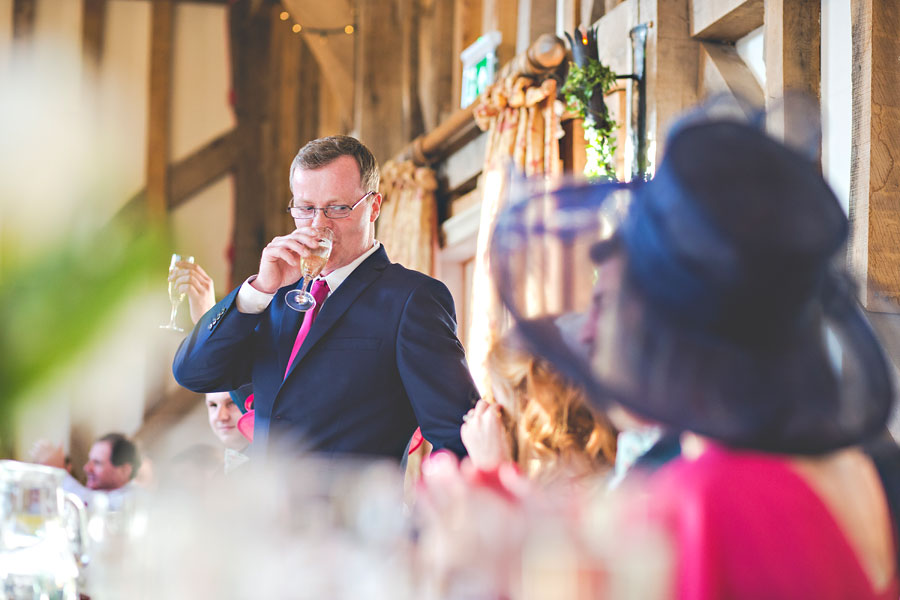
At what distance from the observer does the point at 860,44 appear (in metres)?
2.71

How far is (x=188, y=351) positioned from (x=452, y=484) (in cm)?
158

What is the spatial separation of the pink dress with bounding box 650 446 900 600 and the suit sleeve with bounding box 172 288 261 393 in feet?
4.93

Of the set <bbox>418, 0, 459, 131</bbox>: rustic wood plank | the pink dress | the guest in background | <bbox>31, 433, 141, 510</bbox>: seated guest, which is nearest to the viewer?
the pink dress

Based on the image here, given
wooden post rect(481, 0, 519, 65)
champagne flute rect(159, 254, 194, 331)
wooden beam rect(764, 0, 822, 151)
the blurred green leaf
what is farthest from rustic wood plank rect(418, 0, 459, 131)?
champagne flute rect(159, 254, 194, 331)

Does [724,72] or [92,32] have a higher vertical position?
[92,32]

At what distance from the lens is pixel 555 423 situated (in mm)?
2102

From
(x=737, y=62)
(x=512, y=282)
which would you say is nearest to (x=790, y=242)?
(x=512, y=282)

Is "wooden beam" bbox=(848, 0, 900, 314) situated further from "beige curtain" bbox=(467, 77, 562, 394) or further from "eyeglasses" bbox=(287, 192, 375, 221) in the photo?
"beige curtain" bbox=(467, 77, 562, 394)

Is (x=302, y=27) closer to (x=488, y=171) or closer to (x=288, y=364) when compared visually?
(x=488, y=171)

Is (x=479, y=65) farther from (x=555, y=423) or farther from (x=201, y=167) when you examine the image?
(x=201, y=167)

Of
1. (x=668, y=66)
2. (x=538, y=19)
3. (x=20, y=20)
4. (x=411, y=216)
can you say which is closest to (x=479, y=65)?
(x=538, y=19)

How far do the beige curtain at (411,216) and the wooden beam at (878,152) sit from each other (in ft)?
11.2

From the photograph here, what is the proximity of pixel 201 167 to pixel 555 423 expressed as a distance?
7.53m

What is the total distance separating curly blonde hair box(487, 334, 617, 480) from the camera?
2.00 m
